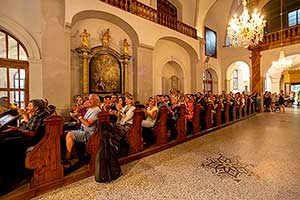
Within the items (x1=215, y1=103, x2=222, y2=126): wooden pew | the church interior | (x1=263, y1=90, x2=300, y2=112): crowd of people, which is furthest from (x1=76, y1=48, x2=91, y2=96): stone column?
(x1=263, y1=90, x2=300, y2=112): crowd of people

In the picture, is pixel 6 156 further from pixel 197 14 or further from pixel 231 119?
pixel 197 14

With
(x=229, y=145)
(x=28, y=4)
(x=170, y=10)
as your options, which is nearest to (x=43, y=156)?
(x=229, y=145)

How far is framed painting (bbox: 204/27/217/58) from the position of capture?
15.4 m

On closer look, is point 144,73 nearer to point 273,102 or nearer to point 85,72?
point 85,72

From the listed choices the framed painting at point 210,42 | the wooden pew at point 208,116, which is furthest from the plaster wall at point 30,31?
the framed painting at point 210,42

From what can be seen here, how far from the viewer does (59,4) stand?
21.0 ft

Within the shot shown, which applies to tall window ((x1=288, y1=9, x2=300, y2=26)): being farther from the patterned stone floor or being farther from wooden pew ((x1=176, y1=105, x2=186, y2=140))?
wooden pew ((x1=176, y1=105, x2=186, y2=140))

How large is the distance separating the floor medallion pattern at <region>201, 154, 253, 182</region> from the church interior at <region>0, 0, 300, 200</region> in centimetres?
3

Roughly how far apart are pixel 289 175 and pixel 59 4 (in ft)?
23.5

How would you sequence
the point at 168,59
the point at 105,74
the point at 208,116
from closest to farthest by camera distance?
the point at 208,116 → the point at 105,74 → the point at 168,59

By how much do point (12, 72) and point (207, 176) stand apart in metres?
5.96

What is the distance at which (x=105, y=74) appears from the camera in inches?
321

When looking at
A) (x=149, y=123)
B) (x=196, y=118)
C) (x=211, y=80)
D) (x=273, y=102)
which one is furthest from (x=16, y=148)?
(x=273, y=102)

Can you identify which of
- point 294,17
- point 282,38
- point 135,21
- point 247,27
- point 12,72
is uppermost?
point 294,17
